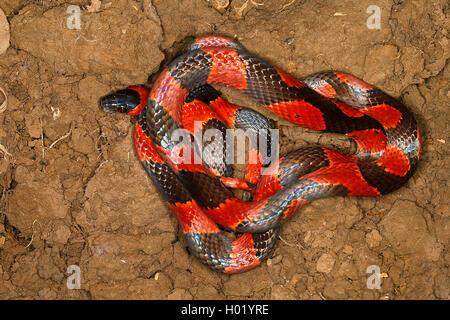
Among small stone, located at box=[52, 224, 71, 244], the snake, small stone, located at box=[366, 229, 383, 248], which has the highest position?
the snake

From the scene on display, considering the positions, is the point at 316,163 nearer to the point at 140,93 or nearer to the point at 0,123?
the point at 140,93

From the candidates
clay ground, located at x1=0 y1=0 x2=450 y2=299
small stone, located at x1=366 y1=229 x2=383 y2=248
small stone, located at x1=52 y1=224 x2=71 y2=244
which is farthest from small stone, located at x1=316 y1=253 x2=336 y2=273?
small stone, located at x1=52 y1=224 x2=71 y2=244

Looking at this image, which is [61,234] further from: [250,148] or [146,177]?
[250,148]

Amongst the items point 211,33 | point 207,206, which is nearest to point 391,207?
point 207,206

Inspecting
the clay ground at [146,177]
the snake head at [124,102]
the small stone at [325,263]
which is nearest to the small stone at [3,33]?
the clay ground at [146,177]

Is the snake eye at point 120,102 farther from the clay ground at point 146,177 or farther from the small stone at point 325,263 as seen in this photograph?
the small stone at point 325,263

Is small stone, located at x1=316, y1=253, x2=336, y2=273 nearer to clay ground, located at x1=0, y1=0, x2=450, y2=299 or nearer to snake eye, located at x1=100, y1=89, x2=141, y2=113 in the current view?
clay ground, located at x1=0, y1=0, x2=450, y2=299

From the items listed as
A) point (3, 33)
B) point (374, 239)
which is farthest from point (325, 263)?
point (3, 33)
